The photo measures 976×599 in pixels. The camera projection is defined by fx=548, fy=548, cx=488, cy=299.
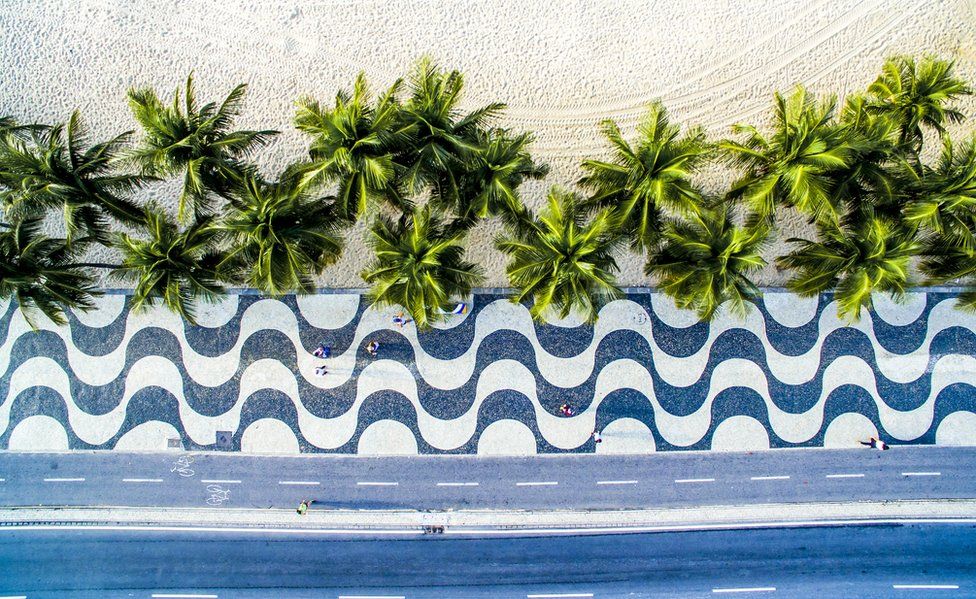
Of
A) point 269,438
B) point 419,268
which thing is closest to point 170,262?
point 419,268

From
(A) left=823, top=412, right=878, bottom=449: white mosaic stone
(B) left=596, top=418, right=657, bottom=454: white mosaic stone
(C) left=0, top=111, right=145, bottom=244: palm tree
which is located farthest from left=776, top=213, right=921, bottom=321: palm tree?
(C) left=0, top=111, right=145, bottom=244: palm tree

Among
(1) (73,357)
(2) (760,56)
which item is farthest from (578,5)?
(1) (73,357)

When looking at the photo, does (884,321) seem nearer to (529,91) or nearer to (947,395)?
(947,395)

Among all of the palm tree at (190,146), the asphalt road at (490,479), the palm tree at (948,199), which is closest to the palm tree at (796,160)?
the palm tree at (948,199)

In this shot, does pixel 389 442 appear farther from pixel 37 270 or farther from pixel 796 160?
pixel 796 160

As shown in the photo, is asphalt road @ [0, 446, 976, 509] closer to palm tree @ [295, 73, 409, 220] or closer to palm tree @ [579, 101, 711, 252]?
palm tree @ [579, 101, 711, 252]

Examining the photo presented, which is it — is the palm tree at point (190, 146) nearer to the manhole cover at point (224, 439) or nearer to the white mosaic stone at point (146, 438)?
the manhole cover at point (224, 439)

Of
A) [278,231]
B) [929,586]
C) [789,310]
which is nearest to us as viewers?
[278,231]
